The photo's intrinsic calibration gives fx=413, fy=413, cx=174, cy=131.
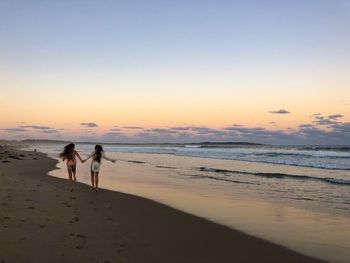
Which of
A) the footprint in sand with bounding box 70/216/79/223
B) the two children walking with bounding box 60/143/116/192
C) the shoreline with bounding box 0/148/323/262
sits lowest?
the shoreline with bounding box 0/148/323/262

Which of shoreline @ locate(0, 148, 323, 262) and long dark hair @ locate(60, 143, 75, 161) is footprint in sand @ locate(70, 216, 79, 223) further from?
long dark hair @ locate(60, 143, 75, 161)

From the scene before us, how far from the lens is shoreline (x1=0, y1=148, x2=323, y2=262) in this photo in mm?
7367

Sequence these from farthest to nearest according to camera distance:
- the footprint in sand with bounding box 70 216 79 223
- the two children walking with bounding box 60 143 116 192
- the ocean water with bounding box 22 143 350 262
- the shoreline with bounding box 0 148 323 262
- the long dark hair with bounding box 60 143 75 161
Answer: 1. the long dark hair with bounding box 60 143 75 161
2. the two children walking with bounding box 60 143 116 192
3. the footprint in sand with bounding box 70 216 79 223
4. the ocean water with bounding box 22 143 350 262
5. the shoreline with bounding box 0 148 323 262

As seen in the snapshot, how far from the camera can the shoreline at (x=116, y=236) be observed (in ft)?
24.2

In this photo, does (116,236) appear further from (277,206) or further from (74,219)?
(277,206)

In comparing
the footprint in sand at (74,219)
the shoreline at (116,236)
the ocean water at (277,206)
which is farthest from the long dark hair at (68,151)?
the footprint in sand at (74,219)

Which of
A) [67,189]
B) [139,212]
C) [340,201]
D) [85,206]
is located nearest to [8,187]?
[67,189]

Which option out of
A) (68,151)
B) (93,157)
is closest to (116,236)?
(93,157)

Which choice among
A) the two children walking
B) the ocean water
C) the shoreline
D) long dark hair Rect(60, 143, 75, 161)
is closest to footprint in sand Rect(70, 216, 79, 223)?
the shoreline

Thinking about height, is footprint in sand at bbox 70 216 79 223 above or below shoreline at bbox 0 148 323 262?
above

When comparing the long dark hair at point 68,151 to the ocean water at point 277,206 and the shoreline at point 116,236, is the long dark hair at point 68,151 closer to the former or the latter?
the ocean water at point 277,206

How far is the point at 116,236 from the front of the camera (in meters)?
8.70

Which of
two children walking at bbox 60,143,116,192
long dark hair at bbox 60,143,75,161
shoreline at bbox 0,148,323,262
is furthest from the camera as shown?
long dark hair at bbox 60,143,75,161

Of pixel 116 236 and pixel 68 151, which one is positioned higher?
pixel 68 151
